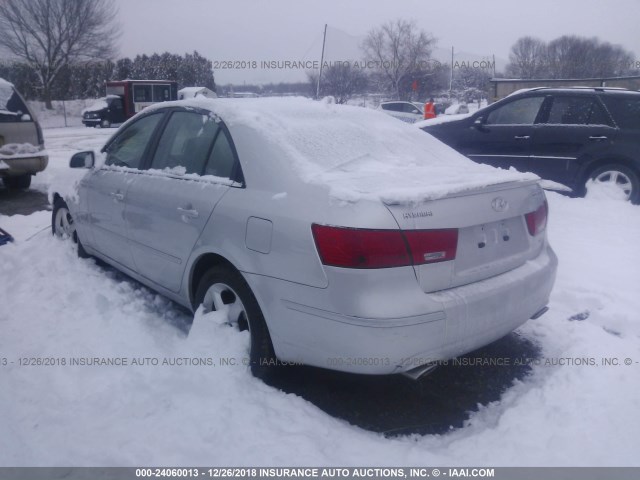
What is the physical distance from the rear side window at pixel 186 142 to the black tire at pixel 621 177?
19.3ft

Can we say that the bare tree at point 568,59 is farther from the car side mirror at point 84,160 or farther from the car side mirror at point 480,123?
the car side mirror at point 84,160

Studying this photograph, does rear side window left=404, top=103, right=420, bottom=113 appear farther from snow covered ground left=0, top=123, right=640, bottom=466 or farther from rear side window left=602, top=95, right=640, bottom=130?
snow covered ground left=0, top=123, right=640, bottom=466

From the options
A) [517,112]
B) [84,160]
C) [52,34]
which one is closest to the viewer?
[84,160]

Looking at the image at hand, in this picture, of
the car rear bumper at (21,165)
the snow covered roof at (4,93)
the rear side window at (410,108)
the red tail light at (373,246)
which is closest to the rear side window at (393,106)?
the rear side window at (410,108)

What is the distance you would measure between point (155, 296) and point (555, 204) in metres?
5.30

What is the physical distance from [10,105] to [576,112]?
8.51 m

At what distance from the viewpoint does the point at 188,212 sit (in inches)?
124

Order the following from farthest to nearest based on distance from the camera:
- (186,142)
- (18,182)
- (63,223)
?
(18,182) → (63,223) → (186,142)

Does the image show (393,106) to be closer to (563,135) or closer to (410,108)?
(410,108)

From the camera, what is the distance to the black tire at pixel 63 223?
16.0 feet

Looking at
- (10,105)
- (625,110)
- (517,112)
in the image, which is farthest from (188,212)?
(10,105)

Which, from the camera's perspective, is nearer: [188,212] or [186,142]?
[188,212]

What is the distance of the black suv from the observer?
7.09 m

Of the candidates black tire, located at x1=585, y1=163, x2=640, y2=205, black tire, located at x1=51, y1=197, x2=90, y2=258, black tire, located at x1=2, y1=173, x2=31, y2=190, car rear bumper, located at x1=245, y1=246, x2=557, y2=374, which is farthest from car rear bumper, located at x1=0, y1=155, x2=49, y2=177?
black tire, located at x1=585, y1=163, x2=640, y2=205
